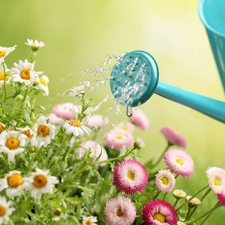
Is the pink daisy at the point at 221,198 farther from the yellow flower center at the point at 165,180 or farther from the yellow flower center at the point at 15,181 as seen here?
the yellow flower center at the point at 15,181

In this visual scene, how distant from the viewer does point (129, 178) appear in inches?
30.1

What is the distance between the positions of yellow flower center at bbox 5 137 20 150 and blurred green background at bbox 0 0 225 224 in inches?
26.6

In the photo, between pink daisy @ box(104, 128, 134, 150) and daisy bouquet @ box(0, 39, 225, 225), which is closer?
daisy bouquet @ box(0, 39, 225, 225)

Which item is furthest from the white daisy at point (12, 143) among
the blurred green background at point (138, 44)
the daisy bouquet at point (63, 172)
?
the blurred green background at point (138, 44)

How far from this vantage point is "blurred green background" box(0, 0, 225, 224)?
1.35 metres

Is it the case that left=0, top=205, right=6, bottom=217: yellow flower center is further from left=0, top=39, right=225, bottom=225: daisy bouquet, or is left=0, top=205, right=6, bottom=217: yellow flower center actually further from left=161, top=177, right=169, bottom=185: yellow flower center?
left=161, top=177, right=169, bottom=185: yellow flower center

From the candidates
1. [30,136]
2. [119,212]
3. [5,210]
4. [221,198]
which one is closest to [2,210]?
[5,210]

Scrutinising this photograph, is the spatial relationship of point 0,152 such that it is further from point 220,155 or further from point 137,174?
point 220,155

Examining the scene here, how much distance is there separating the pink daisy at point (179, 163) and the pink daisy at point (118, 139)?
6.6 inches

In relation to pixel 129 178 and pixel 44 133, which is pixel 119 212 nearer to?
pixel 129 178

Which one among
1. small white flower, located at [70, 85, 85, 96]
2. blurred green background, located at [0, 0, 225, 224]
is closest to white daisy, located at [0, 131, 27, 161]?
small white flower, located at [70, 85, 85, 96]

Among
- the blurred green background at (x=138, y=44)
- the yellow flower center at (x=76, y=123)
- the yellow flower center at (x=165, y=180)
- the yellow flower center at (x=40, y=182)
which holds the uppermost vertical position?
the yellow flower center at (x=76, y=123)

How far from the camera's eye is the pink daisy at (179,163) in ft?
2.60

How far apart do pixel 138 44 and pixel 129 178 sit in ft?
2.26
